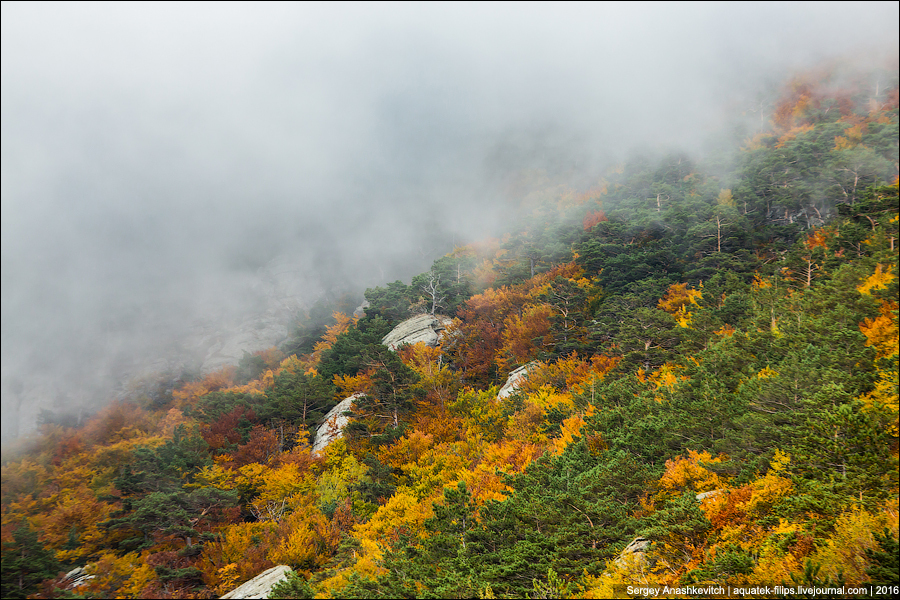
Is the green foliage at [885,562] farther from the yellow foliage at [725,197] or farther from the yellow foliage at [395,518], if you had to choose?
the yellow foliage at [725,197]

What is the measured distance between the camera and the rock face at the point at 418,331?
165 ft

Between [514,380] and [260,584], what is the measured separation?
2371 centimetres

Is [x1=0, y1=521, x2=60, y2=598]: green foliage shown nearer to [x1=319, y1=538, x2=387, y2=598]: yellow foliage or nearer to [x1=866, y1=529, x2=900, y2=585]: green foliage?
[x1=319, y1=538, x2=387, y2=598]: yellow foliage

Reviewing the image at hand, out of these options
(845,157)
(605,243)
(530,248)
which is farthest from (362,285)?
(845,157)

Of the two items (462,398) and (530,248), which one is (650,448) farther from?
(530,248)

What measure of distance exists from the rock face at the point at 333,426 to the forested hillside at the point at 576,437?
1.54 metres

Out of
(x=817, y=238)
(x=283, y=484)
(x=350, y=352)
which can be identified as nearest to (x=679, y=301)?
(x=817, y=238)

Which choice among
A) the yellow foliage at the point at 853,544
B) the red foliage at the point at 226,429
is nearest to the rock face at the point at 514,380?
the red foliage at the point at 226,429

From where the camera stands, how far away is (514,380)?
124 ft

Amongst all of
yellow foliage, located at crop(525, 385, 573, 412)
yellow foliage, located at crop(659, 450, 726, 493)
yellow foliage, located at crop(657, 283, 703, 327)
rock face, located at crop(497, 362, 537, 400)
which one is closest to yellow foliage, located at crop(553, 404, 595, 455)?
yellow foliage, located at crop(525, 385, 573, 412)

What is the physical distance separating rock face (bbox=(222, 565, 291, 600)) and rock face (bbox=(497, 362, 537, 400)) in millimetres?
20483

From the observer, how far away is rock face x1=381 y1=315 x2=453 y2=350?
5034cm

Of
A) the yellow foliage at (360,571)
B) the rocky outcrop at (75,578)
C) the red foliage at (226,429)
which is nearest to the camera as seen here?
the rocky outcrop at (75,578)

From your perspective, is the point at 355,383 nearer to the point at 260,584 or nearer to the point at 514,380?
the point at 514,380
